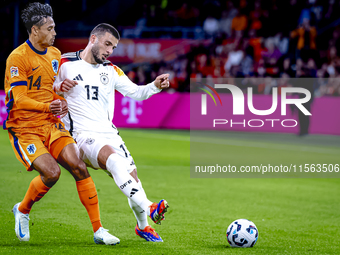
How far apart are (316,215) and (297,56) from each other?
12275mm

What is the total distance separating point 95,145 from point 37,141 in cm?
53

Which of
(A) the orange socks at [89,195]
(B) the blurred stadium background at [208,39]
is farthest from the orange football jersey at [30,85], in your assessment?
(B) the blurred stadium background at [208,39]

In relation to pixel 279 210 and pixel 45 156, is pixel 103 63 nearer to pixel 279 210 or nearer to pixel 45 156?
pixel 45 156

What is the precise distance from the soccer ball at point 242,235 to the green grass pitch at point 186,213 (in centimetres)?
8

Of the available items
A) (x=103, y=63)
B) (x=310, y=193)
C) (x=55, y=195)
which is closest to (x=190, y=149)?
(x=310, y=193)

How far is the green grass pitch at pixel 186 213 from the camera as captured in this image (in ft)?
16.4

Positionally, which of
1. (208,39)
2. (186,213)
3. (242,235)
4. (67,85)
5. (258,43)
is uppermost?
(208,39)

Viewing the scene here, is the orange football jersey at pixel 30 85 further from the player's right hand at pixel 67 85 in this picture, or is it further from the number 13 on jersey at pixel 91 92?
the number 13 on jersey at pixel 91 92

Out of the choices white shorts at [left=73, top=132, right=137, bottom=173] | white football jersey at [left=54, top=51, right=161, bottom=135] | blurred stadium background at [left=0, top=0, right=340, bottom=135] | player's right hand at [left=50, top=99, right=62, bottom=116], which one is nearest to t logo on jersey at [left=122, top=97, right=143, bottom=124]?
blurred stadium background at [left=0, top=0, right=340, bottom=135]

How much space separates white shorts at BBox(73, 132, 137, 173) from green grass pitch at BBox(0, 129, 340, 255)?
77 centimetres

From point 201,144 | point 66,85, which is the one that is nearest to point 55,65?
point 66,85

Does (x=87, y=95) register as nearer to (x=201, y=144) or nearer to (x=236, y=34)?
(x=201, y=144)

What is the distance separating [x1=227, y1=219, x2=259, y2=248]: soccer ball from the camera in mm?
5031

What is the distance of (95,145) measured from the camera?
496 cm
